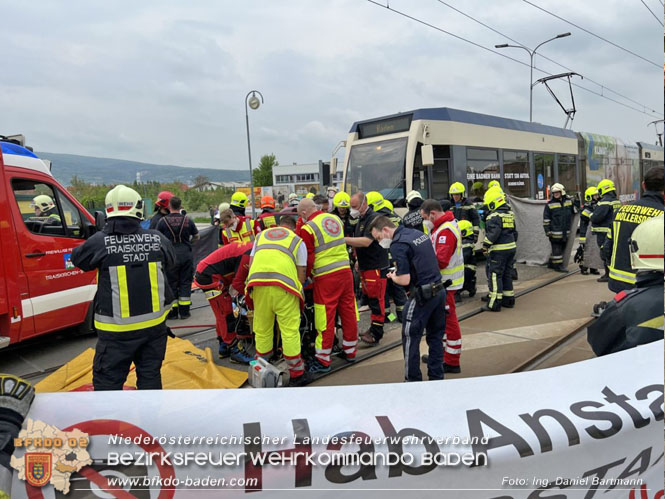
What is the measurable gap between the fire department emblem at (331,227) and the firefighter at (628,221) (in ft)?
9.15

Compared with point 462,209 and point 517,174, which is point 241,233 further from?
point 517,174

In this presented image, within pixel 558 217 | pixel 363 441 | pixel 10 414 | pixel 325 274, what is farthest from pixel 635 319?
pixel 558 217

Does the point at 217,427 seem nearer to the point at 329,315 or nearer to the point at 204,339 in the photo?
the point at 329,315

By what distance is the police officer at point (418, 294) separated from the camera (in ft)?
13.4

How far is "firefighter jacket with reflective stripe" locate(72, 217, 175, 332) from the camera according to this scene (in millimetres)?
3334

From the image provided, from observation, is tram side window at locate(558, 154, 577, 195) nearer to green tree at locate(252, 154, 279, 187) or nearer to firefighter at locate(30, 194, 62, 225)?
firefighter at locate(30, 194, 62, 225)

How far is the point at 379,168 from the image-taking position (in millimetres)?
10352

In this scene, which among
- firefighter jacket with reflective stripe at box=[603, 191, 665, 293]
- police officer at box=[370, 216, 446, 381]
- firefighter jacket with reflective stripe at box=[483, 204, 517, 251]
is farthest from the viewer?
firefighter jacket with reflective stripe at box=[483, 204, 517, 251]

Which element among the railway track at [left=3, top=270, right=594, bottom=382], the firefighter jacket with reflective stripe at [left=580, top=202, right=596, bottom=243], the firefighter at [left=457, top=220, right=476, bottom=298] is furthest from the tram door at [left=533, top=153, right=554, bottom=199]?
the railway track at [left=3, top=270, right=594, bottom=382]

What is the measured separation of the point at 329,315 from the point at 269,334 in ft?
2.24

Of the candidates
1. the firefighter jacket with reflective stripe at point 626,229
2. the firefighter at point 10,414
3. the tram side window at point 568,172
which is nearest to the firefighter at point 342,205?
the firefighter jacket with reflective stripe at point 626,229

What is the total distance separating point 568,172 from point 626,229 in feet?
39.7

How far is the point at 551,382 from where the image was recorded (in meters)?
2.36

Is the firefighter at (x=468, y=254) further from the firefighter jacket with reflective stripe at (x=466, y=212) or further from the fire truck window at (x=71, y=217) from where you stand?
the fire truck window at (x=71, y=217)
